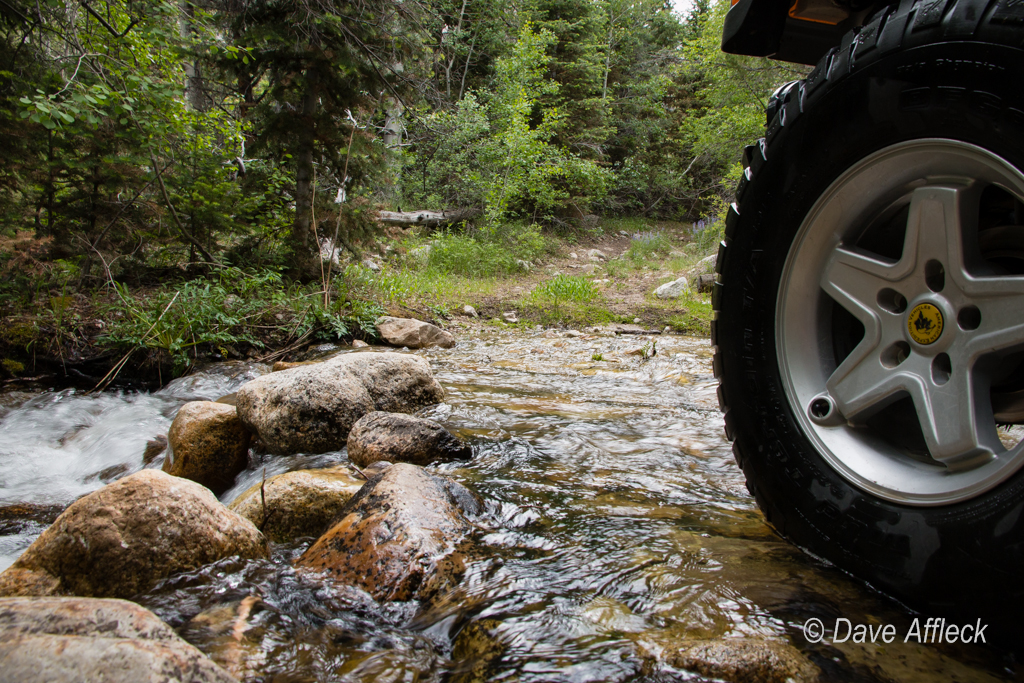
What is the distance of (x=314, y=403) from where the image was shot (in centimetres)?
320

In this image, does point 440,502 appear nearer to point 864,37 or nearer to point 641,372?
point 864,37

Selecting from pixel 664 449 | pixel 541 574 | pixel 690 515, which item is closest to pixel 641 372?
pixel 664 449

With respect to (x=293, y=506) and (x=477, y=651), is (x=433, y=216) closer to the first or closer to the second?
(x=293, y=506)

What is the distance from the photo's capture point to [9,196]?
17.2 ft

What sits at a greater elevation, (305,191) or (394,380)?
(305,191)

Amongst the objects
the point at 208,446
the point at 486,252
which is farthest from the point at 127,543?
the point at 486,252

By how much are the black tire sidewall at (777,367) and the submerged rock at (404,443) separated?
4.95ft

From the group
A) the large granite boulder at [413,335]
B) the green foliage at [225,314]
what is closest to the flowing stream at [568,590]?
the green foliage at [225,314]

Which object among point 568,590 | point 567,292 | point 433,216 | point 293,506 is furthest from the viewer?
point 433,216

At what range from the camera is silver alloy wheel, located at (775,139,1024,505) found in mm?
1131

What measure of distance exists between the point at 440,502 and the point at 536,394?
224cm

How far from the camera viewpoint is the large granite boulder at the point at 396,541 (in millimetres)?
1583

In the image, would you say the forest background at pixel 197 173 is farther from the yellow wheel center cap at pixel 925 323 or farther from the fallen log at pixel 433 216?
the yellow wheel center cap at pixel 925 323

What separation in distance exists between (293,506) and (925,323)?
2103 mm
